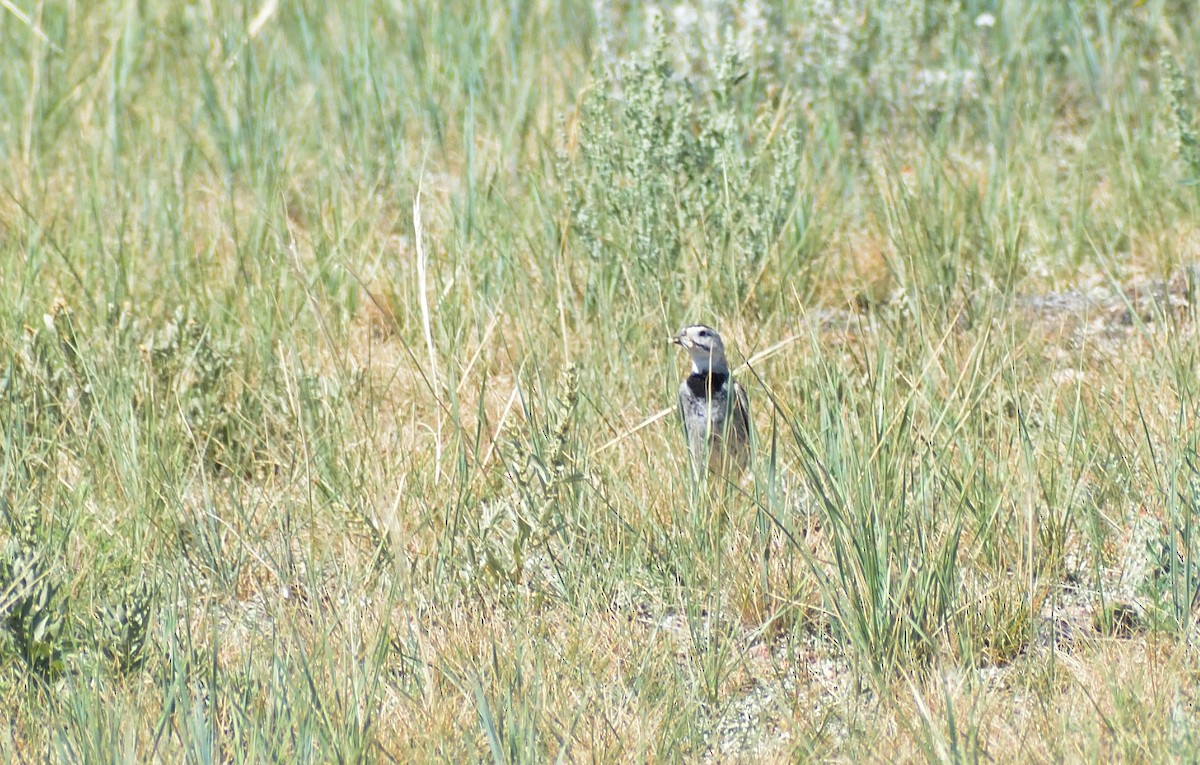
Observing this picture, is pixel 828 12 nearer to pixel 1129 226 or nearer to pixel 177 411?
pixel 1129 226

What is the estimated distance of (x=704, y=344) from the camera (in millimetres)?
4059

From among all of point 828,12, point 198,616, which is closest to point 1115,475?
point 198,616

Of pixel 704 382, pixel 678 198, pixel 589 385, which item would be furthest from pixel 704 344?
pixel 678 198

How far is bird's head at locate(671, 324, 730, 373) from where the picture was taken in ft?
13.3

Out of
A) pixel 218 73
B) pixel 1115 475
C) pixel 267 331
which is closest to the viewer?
pixel 1115 475

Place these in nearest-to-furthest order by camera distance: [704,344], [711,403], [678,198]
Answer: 1. [711,403]
2. [704,344]
3. [678,198]

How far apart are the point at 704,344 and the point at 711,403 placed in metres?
0.21

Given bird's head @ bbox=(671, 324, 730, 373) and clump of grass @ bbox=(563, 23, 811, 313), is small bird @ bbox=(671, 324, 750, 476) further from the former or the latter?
clump of grass @ bbox=(563, 23, 811, 313)

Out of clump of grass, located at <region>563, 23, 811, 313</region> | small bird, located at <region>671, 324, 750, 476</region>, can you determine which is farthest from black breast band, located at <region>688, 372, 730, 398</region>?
clump of grass, located at <region>563, 23, 811, 313</region>

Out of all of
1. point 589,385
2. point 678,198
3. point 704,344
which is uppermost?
point 678,198

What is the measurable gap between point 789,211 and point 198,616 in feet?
8.66

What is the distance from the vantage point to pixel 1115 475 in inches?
138

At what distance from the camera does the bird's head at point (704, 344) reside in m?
4.06

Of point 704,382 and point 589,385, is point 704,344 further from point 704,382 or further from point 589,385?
point 589,385
